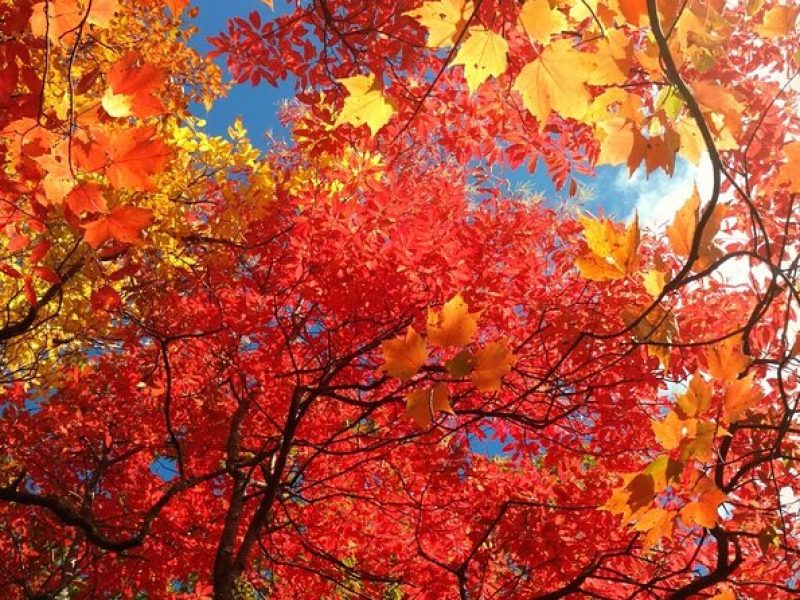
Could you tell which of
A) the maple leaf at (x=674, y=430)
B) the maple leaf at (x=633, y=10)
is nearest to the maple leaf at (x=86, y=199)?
the maple leaf at (x=633, y=10)

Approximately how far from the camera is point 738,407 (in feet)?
5.14

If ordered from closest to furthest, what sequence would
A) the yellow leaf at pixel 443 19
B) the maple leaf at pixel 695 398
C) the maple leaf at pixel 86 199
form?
the yellow leaf at pixel 443 19 < the maple leaf at pixel 695 398 < the maple leaf at pixel 86 199

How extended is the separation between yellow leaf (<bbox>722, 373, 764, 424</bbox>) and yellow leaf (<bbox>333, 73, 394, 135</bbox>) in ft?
3.70

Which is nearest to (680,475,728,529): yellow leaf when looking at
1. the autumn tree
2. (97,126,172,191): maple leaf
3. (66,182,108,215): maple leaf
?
the autumn tree

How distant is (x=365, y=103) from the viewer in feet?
4.99

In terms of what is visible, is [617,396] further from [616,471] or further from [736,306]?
[736,306]

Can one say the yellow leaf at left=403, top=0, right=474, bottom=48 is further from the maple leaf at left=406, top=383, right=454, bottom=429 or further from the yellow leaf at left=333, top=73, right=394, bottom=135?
the maple leaf at left=406, top=383, right=454, bottom=429

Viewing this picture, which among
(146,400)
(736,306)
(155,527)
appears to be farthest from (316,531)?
(736,306)

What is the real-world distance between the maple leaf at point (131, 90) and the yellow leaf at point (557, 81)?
2.86 feet

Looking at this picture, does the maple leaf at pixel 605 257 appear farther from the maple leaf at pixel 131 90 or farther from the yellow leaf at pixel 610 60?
the maple leaf at pixel 131 90

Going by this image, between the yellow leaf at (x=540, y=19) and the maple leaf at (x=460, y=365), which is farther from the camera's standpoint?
the maple leaf at (x=460, y=365)

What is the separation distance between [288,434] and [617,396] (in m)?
3.09

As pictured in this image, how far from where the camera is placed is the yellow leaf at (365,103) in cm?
150

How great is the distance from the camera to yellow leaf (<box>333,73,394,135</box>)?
150 cm
